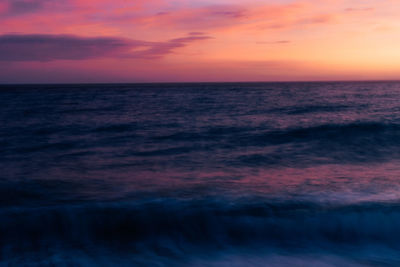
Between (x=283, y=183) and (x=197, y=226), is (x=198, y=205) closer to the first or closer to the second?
(x=197, y=226)

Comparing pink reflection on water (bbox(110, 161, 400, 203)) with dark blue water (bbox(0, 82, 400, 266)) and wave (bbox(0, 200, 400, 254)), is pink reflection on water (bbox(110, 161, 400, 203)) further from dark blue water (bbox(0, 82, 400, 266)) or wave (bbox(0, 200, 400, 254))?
wave (bbox(0, 200, 400, 254))

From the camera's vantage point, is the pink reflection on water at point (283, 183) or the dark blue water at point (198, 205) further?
the pink reflection on water at point (283, 183)

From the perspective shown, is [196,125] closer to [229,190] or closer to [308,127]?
[308,127]

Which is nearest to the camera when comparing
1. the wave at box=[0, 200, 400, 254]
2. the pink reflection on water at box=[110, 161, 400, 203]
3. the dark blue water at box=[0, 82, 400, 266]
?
the dark blue water at box=[0, 82, 400, 266]

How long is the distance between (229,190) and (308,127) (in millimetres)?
9678

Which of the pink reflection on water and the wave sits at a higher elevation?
the pink reflection on water

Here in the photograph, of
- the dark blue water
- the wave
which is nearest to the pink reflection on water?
the dark blue water

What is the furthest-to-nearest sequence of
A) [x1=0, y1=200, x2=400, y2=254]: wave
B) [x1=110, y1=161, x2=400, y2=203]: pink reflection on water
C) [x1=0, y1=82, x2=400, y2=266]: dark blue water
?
[x1=110, y1=161, x2=400, y2=203]: pink reflection on water < [x1=0, y1=200, x2=400, y2=254]: wave < [x1=0, y1=82, x2=400, y2=266]: dark blue water

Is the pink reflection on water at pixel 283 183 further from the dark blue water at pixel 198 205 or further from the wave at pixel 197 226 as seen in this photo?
the wave at pixel 197 226

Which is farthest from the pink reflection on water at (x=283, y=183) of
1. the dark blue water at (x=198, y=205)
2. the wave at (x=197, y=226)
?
the wave at (x=197, y=226)

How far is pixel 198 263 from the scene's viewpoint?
4.93 meters

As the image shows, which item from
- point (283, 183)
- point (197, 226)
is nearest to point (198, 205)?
point (197, 226)

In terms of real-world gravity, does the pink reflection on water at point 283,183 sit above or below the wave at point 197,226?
above

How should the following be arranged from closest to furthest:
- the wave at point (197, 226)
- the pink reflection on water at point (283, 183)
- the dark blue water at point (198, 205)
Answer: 1. the dark blue water at point (198, 205)
2. the wave at point (197, 226)
3. the pink reflection on water at point (283, 183)
